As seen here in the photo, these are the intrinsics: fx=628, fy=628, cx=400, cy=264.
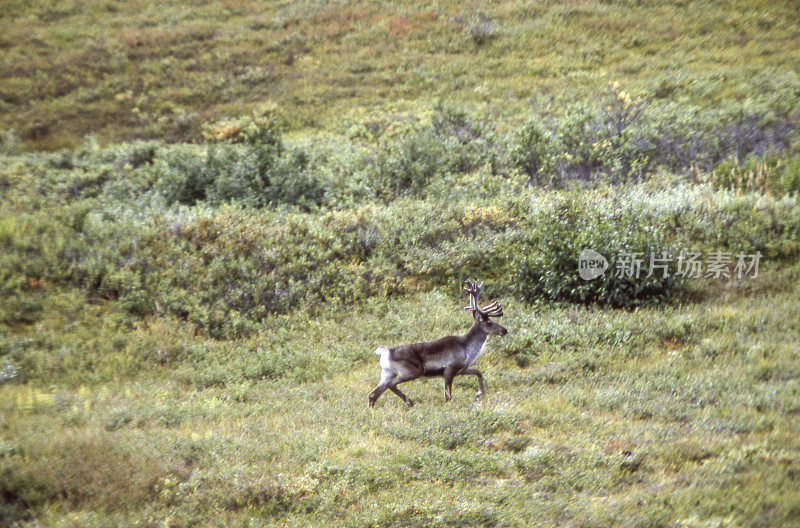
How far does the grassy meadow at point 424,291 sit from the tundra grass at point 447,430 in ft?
0.13

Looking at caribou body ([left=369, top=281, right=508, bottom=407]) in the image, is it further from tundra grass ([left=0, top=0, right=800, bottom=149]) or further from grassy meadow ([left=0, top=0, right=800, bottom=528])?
tundra grass ([left=0, top=0, right=800, bottom=149])

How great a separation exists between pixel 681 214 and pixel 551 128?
34.3 feet

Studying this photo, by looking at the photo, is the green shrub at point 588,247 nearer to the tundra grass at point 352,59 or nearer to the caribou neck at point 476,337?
the caribou neck at point 476,337

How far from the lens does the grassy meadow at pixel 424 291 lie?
6.34 m

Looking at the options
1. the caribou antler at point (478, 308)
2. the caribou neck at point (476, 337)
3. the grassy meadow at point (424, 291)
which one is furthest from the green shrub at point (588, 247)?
the caribou neck at point (476, 337)

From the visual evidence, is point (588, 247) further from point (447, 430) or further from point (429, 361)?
point (447, 430)

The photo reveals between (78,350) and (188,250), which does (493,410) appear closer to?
(78,350)

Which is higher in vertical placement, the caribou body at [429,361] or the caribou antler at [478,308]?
the caribou antler at [478,308]

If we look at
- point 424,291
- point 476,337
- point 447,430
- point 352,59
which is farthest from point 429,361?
point 352,59

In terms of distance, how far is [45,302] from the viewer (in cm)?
1349

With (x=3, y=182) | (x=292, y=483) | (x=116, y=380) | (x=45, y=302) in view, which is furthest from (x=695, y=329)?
(x=3, y=182)

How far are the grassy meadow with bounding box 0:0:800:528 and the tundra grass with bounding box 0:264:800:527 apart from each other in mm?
39

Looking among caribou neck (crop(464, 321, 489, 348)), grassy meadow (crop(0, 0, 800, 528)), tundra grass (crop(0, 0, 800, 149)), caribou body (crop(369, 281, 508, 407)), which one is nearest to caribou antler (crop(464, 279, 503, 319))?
caribou neck (crop(464, 321, 489, 348))

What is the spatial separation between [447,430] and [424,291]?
657 cm
